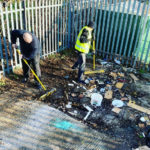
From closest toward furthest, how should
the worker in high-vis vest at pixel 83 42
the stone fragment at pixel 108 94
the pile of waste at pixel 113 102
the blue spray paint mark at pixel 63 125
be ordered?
the blue spray paint mark at pixel 63 125
the pile of waste at pixel 113 102
the stone fragment at pixel 108 94
the worker in high-vis vest at pixel 83 42

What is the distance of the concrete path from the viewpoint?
11.5ft

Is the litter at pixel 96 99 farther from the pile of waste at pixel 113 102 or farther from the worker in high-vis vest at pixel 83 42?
the worker in high-vis vest at pixel 83 42

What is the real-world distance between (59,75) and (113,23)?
316 cm

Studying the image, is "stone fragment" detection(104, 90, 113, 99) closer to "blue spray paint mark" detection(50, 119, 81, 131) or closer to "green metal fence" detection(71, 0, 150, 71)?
"blue spray paint mark" detection(50, 119, 81, 131)

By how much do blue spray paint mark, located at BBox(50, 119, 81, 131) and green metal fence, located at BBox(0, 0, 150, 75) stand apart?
2685mm

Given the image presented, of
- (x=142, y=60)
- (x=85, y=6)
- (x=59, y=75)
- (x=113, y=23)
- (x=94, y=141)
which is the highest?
(x=85, y=6)

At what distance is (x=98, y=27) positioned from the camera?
715cm

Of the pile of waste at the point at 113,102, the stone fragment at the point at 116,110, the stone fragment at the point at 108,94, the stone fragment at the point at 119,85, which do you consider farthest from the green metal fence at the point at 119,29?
the stone fragment at the point at 116,110

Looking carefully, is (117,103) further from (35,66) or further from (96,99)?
(35,66)

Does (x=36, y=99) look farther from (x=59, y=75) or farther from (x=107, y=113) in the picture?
(x=107, y=113)

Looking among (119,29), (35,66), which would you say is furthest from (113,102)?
(119,29)

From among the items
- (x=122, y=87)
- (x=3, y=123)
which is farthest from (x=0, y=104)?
(x=122, y=87)

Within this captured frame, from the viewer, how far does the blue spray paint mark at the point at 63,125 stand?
3.96 m

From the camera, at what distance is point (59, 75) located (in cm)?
602
